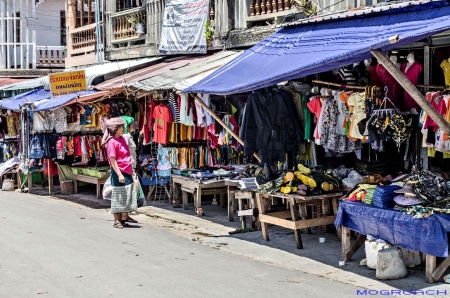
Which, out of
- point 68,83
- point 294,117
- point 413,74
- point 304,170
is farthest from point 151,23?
point 413,74

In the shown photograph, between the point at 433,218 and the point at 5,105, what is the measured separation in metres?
14.5

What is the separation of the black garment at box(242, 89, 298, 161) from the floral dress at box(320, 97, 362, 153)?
0.67 metres

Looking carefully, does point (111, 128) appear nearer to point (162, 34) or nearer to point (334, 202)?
point (334, 202)

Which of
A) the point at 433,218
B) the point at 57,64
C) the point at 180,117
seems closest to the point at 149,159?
the point at 180,117

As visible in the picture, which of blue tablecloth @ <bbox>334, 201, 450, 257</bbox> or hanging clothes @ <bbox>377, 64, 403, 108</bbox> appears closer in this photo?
blue tablecloth @ <bbox>334, 201, 450, 257</bbox>

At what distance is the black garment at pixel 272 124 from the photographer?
1105 cm

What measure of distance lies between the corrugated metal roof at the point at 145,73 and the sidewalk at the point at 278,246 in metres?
2.74

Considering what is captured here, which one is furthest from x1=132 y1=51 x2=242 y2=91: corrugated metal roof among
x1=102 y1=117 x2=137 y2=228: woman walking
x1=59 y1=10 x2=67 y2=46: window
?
x1=59 y1=10 x2=67 y2=46: window

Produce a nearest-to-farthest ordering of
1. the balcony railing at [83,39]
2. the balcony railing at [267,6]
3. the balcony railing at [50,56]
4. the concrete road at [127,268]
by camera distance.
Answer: the concrete road at [127,268]
the balcony railing at [267,6]
the balcony railing at [83,39]
the balcony railing at [50,56]

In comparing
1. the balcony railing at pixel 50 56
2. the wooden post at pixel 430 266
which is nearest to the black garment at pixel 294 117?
the wooden post at pixel 430 266

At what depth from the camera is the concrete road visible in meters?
7.60

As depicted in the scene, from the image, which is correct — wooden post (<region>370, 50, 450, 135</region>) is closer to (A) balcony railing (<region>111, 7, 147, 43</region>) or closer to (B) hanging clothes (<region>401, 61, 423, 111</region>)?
(B) hanging clothes (<region>401, 61, 423, 111</region>)

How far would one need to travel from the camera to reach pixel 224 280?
812cm

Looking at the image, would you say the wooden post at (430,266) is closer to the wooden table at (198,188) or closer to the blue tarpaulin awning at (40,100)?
the wooden table at (198,188)
